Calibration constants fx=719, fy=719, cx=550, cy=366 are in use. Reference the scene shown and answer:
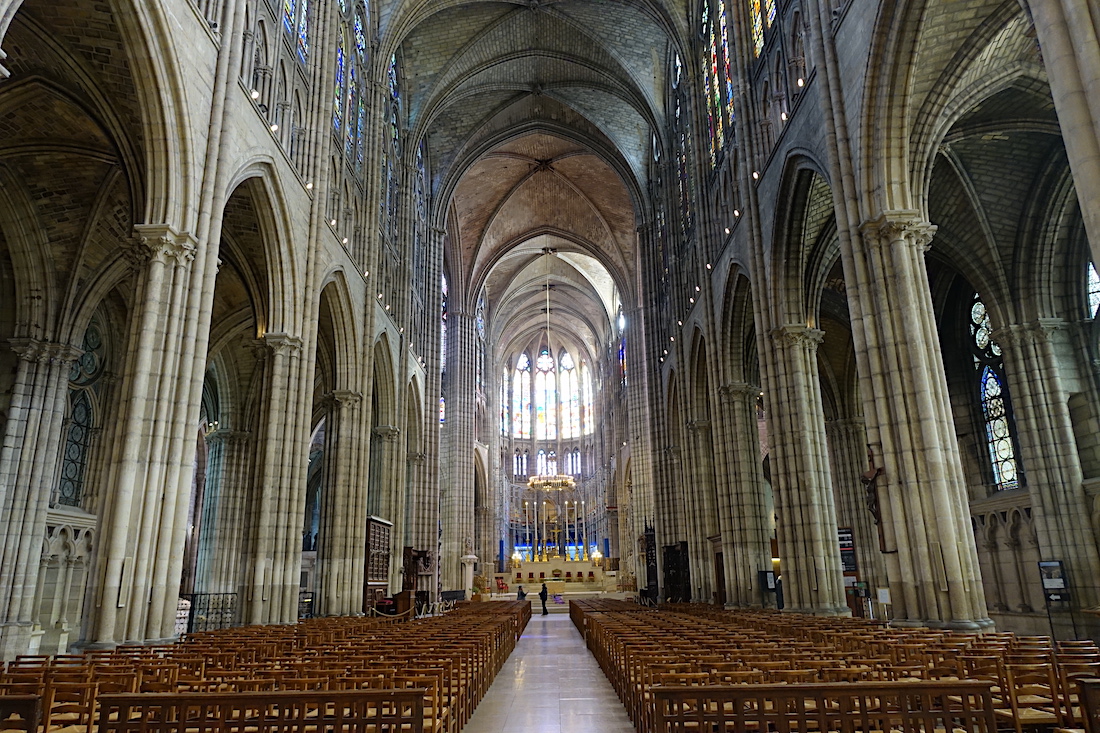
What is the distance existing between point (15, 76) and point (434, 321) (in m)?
23.5

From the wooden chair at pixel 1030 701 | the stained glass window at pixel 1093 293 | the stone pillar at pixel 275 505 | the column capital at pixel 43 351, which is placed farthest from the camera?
the stained glass window at pixel 1093 293

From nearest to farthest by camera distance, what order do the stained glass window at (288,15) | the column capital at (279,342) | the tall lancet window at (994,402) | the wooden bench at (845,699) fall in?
the wooden bench at (845,699), the column capital at (279,342), the stained glass window at (288,15), the tall lancet window at (994,402)

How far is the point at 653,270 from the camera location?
3459 centimetres

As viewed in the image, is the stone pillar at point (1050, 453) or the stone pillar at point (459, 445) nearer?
the stone pillar at point (1050, 453)

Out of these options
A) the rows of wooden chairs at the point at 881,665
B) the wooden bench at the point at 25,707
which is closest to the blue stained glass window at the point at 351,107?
the rows of wooden chairs at the point at 881,665

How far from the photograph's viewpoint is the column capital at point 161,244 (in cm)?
1126

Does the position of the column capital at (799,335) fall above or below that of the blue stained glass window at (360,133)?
below

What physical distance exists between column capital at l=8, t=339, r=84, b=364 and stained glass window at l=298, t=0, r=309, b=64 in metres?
9.21

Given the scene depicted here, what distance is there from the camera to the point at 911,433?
35.8ft

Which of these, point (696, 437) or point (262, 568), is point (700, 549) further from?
point (262, 568)

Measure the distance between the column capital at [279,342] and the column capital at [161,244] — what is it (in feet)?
17.1

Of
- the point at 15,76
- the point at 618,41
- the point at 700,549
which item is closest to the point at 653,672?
the point at 15,76

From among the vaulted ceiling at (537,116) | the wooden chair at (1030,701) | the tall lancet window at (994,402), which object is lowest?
the wooden chair at (1030,701)

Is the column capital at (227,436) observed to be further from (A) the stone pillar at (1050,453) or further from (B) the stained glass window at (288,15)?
(A) the stone pillar at (1050,453)
